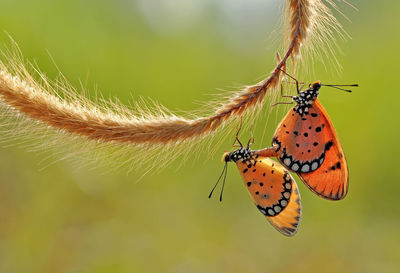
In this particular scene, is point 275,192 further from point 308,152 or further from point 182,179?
point 182,179

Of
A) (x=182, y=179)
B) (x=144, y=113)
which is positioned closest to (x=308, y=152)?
(x=144, y=113)

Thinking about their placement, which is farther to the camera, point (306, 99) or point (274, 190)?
point (274, 190)

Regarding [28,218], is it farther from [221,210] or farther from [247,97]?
[247,97]

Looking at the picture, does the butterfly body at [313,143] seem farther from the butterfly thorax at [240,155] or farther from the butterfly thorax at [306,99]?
Answer: the butterfly thorax at [240,155]

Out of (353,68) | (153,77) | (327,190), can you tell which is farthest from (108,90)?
(327,190)

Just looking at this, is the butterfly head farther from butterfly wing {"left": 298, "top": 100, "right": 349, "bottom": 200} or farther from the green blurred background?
the green blurred background

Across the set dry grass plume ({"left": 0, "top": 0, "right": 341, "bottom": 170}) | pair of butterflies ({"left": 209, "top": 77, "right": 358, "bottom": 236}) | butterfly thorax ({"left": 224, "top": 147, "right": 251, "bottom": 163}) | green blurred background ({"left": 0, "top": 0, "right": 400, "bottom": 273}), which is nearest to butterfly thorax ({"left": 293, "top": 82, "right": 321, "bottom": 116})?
pair of butterflies ({"left": 209, "top": 77, "right": 358, "bottom": 236})
